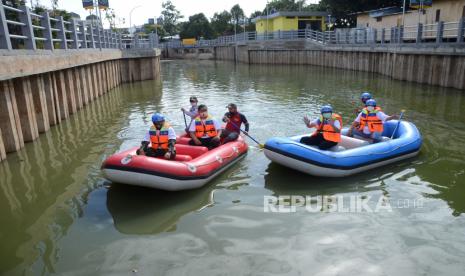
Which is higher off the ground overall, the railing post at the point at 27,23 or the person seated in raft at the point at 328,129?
the railing post at the point at 27,23

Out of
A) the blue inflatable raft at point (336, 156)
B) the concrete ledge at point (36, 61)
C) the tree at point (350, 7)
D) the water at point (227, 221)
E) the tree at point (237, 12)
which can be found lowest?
the water at point (227, 221)

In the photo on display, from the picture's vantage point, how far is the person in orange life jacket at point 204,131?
335 inches

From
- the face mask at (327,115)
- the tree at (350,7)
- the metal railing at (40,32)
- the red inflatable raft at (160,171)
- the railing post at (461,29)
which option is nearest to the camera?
the red inflatable raft at (160,171)

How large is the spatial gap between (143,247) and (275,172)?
3.50 meters

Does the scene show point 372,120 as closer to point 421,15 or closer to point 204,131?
point 204,131

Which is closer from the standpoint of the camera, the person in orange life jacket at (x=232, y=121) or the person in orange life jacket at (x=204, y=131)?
the person in orange life jacket at (x=204, y=131)

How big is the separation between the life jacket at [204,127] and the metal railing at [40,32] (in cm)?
454

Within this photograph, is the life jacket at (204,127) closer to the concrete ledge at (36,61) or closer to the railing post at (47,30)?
the concrete ledge at (36,61)

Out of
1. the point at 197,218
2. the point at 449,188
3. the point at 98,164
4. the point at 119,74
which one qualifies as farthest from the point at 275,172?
the point at 119,74

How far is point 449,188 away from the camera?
711 centimetres

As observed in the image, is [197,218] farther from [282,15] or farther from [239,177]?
[282,15]

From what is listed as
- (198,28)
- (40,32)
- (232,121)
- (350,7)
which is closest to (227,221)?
(232,121)

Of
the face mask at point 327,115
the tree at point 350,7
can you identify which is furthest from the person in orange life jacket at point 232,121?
the tree at point 350,7

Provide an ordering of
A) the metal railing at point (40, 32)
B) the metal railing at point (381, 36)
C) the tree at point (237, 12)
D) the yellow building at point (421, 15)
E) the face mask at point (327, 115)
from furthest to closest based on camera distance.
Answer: the tree at point (237, 12) < the yellow building at point (421, 15) < the metal railing at point (381, 36) < the metal railing at point (40, 32) < the face mask at point (327, 115)
